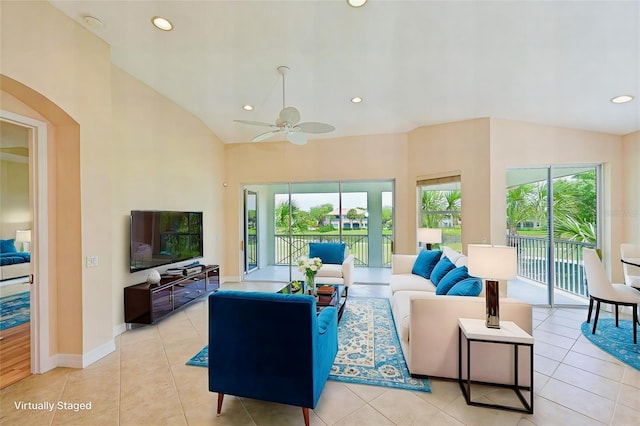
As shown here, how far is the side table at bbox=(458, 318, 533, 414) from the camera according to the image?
2090 millimetres

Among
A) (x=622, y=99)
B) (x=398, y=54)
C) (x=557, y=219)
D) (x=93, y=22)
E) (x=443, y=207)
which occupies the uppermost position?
(x=93, y=22)

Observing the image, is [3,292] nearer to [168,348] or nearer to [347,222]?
[168,348]

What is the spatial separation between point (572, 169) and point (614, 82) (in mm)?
1739

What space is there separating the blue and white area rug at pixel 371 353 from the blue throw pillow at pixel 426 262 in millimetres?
793

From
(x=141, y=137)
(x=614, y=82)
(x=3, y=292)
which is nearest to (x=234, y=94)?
(x=141, y=137)

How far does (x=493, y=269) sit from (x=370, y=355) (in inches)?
59.6

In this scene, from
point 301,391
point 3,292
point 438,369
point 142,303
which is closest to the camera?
point 301,391

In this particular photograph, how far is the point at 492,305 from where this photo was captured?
7.49ft

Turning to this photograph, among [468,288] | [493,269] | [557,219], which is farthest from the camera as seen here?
[557,219]

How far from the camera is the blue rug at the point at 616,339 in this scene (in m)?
2.85

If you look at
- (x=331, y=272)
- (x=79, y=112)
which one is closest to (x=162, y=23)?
(x=79, y=112)

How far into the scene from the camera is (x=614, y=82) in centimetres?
299

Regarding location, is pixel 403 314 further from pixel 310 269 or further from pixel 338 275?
pixel 338 275

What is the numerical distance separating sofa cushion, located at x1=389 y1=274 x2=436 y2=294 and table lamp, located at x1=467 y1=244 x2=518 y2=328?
1.35 metres
